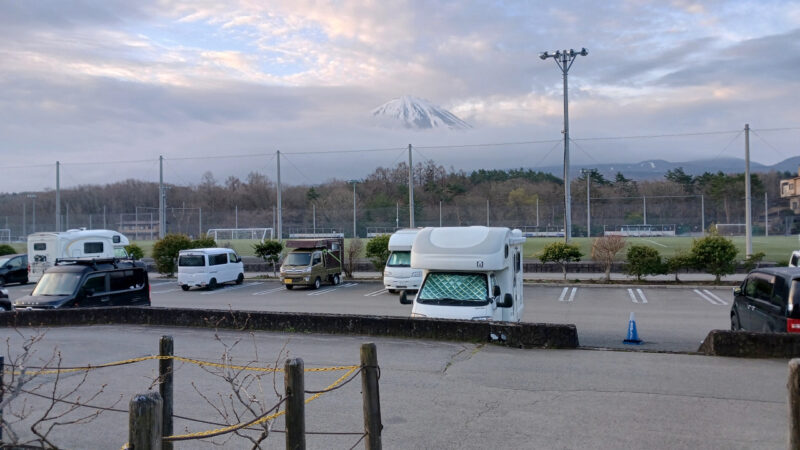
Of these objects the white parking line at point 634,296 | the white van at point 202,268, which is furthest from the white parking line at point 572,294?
the white van at point 202,268

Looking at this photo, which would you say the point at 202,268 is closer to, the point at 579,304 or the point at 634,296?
the point at 579,304

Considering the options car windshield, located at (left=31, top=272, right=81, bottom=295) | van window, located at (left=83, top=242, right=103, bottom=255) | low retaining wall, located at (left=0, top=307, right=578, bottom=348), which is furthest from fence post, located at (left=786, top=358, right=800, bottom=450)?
van window, located at (left=83, top=242, right=103, bottom=255)

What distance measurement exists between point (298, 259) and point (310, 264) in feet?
2.45

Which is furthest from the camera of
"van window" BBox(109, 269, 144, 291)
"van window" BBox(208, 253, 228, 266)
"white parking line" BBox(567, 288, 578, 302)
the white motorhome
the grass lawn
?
the grass lawn

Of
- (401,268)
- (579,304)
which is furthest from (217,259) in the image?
(579,304)

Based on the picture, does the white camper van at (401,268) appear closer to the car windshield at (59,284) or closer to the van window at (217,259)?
the van window at (217,259)

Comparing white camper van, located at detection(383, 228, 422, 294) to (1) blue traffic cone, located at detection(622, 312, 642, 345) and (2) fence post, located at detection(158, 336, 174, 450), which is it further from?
(2) fence post, located at detection(158, 336, 174, 450)

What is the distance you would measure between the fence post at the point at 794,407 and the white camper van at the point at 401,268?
2197cm

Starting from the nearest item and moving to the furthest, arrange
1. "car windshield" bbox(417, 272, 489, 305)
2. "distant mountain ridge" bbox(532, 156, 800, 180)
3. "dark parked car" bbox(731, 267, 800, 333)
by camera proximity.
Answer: "dark parked car" bbox(731, 267, 800, 333) → "car windshield" bbox(417, 272, 489, 305) → "distant mountain ridge" bbox(532, 156, 800, 180)

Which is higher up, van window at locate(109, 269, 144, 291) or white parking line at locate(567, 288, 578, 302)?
van window at locate(109, 269, 144, 291)

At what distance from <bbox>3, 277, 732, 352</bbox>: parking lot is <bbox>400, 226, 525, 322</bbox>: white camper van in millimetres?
2468

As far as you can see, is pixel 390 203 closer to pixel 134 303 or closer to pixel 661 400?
pixel 134 303

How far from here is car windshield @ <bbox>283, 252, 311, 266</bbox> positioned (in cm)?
3006

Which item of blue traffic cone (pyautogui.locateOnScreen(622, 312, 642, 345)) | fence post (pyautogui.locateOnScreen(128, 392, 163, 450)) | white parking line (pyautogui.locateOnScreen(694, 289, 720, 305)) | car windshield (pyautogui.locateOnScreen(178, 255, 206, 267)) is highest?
fence post (pyautogui.locateOnScreen(128, 392, 163, 450))
